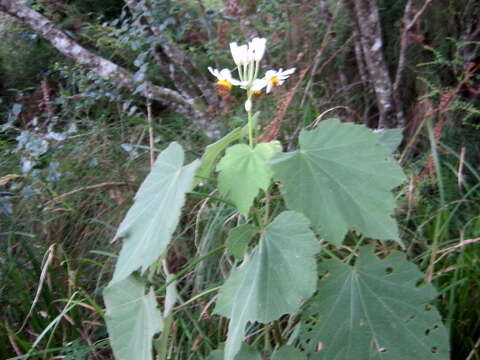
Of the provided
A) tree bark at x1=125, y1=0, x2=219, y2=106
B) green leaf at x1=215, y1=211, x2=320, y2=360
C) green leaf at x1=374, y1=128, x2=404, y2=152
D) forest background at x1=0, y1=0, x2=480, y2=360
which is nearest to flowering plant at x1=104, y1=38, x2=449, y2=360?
green leaf at x1=215, y1=211, x2=320, y2=360

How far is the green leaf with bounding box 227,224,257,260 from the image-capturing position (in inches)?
43.1

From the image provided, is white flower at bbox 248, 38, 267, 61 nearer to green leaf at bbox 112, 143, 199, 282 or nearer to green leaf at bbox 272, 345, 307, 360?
green leaf at bbox 112, 143, 199, 282

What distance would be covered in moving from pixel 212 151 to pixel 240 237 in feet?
0.78

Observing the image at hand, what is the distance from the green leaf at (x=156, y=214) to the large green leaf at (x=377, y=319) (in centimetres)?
35

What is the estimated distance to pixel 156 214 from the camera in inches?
44.6

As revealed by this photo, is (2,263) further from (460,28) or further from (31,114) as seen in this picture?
(460,28)

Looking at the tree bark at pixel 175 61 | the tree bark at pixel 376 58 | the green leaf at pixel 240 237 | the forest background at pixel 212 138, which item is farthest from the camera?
the tree bark at pixel 175 61

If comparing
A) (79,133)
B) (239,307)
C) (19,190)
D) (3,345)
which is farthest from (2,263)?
A: (239,307)

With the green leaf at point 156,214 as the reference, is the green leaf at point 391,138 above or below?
below

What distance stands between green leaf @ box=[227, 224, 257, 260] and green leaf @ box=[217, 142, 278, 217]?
3.6 inches

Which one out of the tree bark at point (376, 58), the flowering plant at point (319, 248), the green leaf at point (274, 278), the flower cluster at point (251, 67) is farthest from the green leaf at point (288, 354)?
the tree bark at point (376, 58)

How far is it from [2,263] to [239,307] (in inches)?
57.9

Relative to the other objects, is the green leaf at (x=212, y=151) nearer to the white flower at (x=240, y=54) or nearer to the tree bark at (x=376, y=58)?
the white flower at (x=240, y=54)

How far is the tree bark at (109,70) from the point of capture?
2.76 meters
